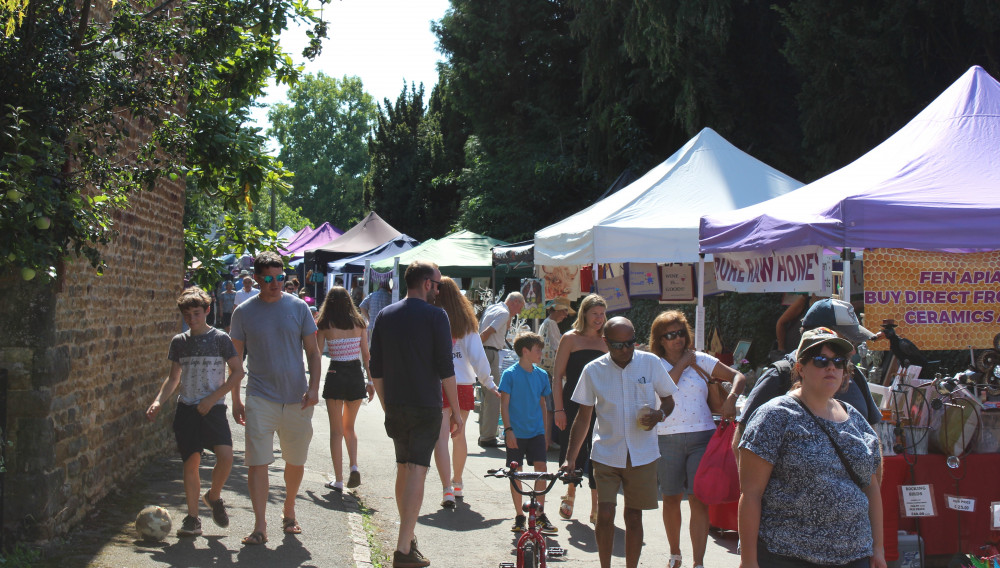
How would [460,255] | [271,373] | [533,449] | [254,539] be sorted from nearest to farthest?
[254,539], [271,373], [533,449], [460,255]

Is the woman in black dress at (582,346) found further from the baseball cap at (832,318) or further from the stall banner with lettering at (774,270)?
the baseball cap at (832,318)

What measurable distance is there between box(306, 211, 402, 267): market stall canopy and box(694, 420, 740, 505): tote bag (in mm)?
25652

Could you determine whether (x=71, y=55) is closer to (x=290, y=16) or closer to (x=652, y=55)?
(x=290, y=16)

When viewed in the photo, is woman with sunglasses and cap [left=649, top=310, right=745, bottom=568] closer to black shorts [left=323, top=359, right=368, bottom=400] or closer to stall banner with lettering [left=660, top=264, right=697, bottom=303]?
black shorts [left=323, top=359, right=368, bottom=400]

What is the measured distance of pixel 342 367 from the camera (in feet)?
28.4

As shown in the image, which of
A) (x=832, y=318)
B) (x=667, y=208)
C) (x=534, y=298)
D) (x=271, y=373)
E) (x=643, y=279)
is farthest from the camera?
(x=534, y=298)

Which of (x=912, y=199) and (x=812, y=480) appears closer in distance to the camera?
(x=812, y=480)

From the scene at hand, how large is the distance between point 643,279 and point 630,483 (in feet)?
22.0

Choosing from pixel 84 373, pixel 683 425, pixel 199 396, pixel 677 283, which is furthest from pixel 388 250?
pixel 683 425

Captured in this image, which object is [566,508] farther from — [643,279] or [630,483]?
[643,279]

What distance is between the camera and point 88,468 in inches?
274

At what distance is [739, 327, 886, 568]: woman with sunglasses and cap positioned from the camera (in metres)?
3.65

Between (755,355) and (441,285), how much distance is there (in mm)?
7761

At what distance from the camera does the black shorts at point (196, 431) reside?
6.55 meters
